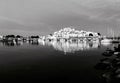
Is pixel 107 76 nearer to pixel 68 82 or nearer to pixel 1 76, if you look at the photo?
pixel 68 82

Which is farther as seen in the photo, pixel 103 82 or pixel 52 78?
pixel 52 78

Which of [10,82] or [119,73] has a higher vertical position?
[119,73]

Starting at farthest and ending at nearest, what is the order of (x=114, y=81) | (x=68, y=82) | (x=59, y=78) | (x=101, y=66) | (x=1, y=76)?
(x=101, y=66) → (x=1, y=76) → (x=59, y=78) → (x=68, y=82) → (x=114, y=81)

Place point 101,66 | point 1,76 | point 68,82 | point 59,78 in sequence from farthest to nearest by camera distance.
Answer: point 101,66
point 1,76
point 59,78
point 68,82

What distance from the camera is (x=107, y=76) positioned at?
1331 inches

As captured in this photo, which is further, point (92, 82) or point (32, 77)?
point (32, 77)

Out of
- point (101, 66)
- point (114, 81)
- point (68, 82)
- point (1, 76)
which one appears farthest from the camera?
point (101, 66)

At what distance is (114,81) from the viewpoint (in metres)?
29.5

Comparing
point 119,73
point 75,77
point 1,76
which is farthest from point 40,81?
point 119,73

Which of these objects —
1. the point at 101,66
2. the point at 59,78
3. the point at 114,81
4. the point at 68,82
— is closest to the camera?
the point at 114,81

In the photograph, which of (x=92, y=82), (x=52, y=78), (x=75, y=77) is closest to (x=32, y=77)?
(x=52, y=78)

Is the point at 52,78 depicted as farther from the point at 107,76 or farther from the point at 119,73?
the point at 119,73

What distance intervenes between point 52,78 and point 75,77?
19.6ft

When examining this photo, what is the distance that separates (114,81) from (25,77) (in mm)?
21691
